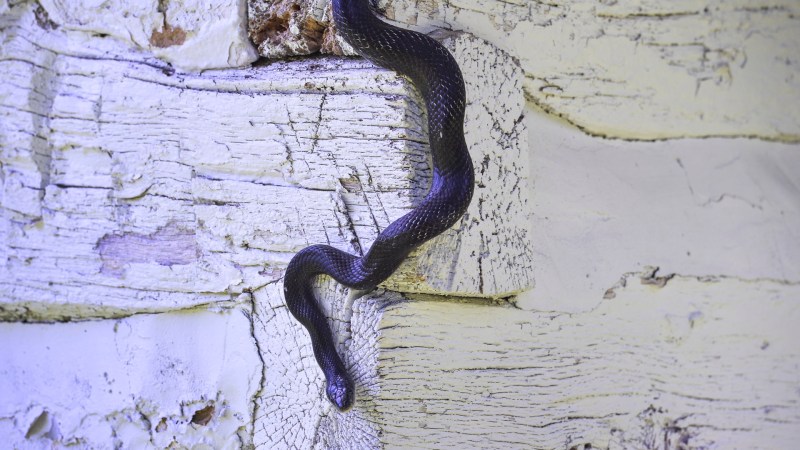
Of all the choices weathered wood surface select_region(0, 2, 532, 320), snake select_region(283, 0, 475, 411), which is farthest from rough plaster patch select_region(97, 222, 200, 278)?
snake select_region(283, 0, 475, 411)

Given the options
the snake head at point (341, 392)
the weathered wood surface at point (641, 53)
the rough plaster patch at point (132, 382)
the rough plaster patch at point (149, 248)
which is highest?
the weathered wood surface at point (641, 53)

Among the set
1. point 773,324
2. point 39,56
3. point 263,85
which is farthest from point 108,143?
point 773,324

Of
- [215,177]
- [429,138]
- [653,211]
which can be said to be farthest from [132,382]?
[653,211]

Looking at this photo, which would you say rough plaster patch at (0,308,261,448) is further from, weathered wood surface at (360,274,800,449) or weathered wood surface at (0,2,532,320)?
weathered wood surface at (360,274,800,449)

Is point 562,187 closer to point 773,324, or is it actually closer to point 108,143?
point 773,324

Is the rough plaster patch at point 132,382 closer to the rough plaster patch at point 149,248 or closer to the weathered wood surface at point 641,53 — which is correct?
the rough plaster patch at point 149,248

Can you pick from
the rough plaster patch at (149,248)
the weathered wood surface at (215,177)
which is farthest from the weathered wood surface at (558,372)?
the rough plaster patch at (149,248)
